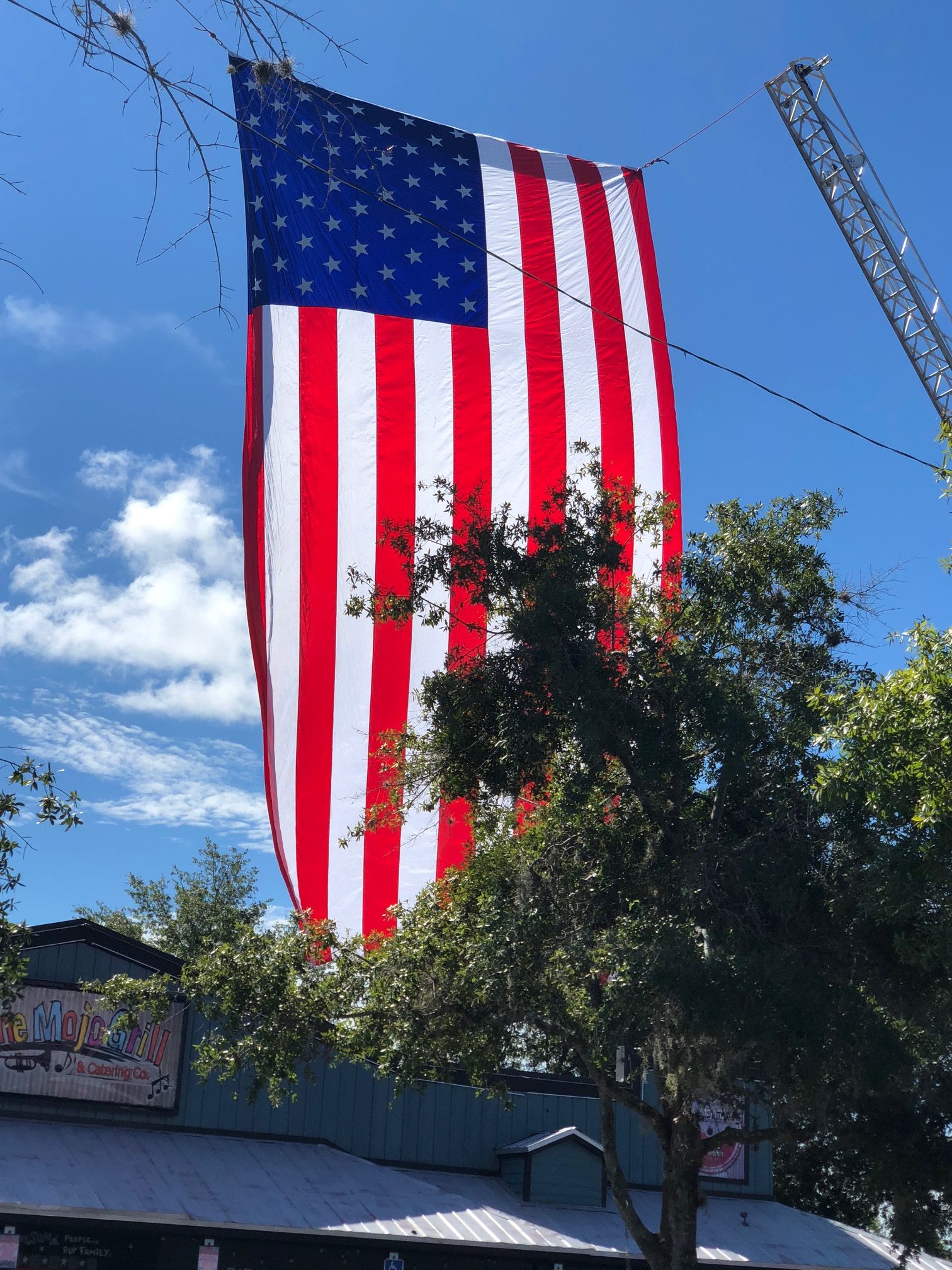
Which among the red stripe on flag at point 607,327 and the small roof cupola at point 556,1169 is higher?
the red stripe on flag at point 607,327

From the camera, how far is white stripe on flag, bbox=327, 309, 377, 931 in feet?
63.2

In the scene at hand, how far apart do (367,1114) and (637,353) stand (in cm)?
1561

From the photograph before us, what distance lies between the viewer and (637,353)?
23.8 m

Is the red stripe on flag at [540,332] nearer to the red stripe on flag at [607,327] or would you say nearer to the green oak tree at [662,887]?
the red stripe on flag at [607,327]


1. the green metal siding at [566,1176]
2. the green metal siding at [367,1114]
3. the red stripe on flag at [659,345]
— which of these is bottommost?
the green metal siding at [566,1176]

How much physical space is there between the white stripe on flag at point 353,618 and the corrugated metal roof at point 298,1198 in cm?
414

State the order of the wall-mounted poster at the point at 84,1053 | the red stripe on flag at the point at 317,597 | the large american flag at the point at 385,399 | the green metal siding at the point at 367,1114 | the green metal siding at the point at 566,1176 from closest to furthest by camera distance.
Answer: the wall-mounted poster at the point at 84,1053
the green metal siding at the point at 367,1114
the red stripe on flag at the point at 317,597
the large american flag at the point at 385,399
the green metal siding at the point at 566,1176

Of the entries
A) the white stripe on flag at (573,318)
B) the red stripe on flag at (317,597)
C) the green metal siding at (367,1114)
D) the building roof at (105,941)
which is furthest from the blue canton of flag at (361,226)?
the green metal siding at (367,1114)

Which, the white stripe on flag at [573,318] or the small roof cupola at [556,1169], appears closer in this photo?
the small roof cupola at [556,1169]

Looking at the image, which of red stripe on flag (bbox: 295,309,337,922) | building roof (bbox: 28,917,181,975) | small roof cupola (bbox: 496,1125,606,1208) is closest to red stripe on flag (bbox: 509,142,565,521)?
red stripe on flag (bbox: 295,309,337,922)

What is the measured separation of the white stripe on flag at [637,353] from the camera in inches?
907

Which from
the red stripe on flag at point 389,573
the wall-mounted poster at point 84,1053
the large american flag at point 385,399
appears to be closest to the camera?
the wall-mounted poster at point 84,1053

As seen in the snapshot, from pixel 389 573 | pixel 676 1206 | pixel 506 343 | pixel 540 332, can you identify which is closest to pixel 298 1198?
pixel 676 1206

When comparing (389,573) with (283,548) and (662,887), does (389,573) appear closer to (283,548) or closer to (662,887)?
(283,548)
